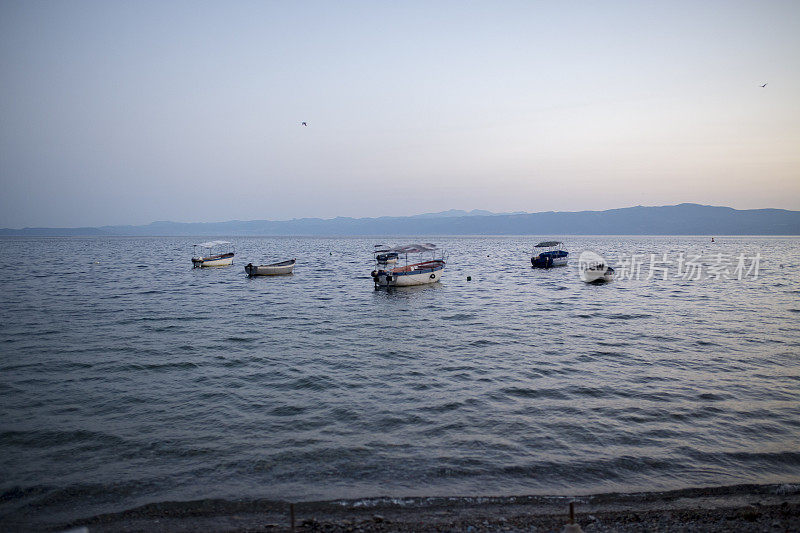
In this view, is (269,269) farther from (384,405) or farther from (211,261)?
(384,405)

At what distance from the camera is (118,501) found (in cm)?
832

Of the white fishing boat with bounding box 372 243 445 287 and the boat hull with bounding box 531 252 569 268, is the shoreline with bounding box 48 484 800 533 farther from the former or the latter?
the boat hull with bounding box 531 252 569 268

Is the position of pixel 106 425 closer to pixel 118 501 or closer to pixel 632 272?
pixel 118 501

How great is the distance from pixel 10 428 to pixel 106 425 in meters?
2.43

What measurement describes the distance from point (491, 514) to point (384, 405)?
5776 millimetres

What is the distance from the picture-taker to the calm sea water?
29.8 ft

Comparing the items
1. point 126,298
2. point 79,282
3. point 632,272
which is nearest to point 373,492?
point 126,298

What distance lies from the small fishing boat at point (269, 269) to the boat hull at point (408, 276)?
59.2 ft

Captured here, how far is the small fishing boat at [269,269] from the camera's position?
176ft

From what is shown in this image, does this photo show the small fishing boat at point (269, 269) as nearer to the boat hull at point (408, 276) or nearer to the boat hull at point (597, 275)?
the boat hull at point (408, 276)

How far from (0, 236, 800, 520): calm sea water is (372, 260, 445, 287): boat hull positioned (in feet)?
41.4

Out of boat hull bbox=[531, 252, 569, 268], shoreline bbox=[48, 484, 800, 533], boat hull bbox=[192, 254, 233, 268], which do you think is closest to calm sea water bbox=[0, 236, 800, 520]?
shoreline bbox=[48, 484, 800, 533]

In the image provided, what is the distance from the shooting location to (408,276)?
42.0 metres

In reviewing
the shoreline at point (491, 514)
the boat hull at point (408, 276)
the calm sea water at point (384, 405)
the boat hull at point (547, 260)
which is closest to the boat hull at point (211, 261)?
the boat hull at point (408, 276)
